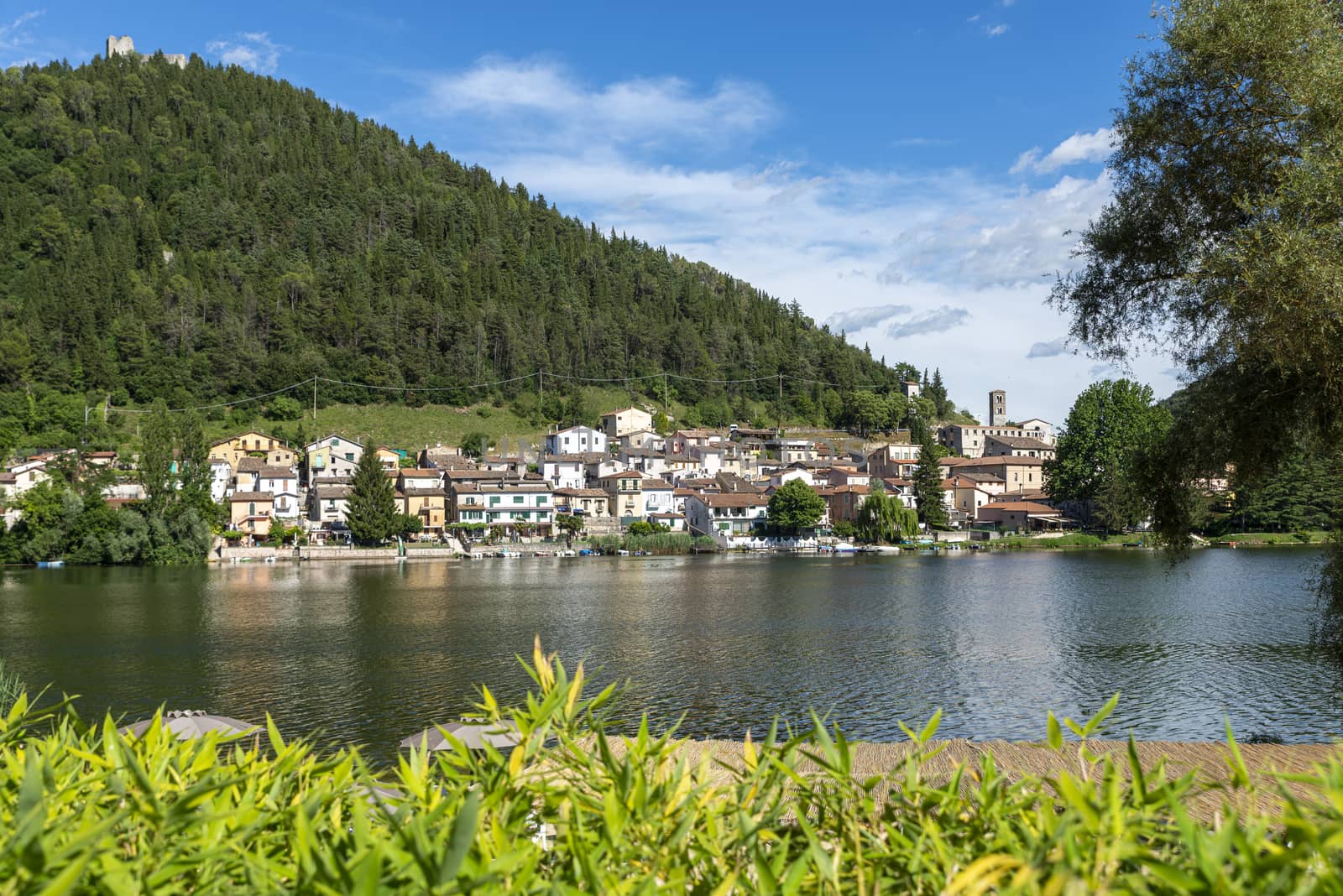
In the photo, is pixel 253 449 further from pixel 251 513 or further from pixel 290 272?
pixel 290 272

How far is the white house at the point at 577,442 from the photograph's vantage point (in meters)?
96.2

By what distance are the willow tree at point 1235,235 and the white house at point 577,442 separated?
84.1 metres

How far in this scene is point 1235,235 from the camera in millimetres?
10102

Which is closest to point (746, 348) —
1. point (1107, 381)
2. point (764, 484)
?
point (764, 484)

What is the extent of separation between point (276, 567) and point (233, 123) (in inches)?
4749

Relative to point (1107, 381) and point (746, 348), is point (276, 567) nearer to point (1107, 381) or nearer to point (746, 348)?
point (1107, 381)

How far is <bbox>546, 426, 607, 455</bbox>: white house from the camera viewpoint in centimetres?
9625

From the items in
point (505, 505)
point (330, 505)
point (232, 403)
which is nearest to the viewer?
point (330, 505)

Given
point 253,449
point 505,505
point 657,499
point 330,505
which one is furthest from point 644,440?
point 253,449

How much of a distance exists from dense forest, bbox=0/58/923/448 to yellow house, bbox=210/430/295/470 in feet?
38.1

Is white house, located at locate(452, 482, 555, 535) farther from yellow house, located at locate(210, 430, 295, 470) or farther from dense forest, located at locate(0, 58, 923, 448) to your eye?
dense forest, located at locate(0, 58, 923, 448)

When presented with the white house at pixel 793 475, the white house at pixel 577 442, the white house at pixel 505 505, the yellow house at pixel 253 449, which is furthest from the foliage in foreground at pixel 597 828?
the white house at pixel 577 442

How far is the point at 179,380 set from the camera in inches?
3846

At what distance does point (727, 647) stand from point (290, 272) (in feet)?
367
